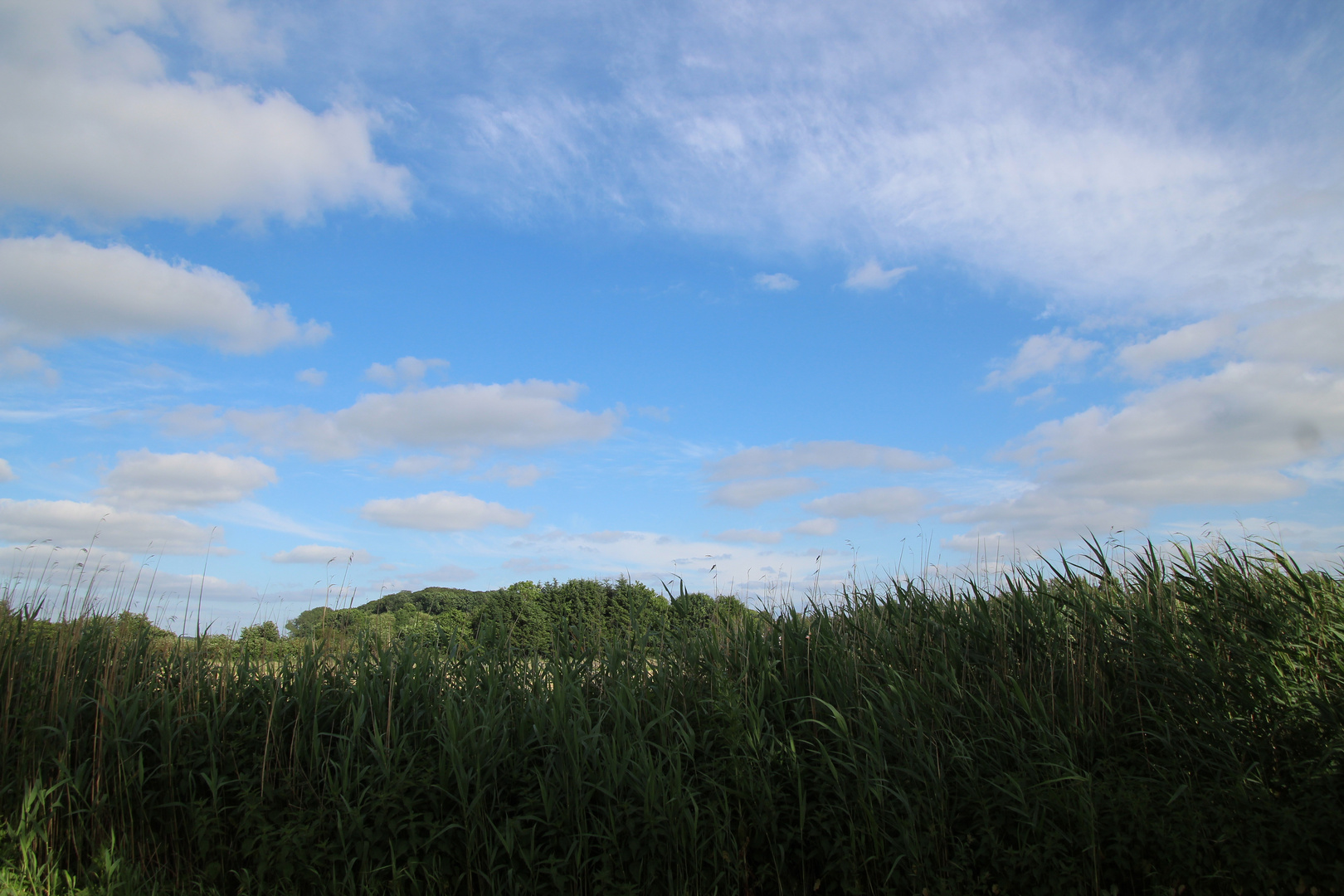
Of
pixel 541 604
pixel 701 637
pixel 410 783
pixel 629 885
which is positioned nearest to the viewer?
pixel 629 885

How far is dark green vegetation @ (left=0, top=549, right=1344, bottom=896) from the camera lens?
4195 millimetres

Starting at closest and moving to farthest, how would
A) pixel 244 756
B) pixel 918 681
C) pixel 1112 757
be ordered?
1. pixel 1112 757
2. pixel 244 756
3. pixel 918 681

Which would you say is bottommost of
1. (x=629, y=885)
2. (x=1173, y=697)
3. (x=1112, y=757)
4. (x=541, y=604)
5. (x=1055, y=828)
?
(x=629, y=885)

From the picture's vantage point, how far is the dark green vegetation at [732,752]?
4.20 meters

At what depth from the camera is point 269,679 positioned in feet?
18.3

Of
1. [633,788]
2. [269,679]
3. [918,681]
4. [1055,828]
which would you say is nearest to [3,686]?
[269,679]

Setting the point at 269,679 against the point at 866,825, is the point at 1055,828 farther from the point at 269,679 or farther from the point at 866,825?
the point at 269,679

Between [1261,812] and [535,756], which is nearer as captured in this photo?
[1261,812]

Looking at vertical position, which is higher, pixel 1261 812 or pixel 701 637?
pixel 701 637

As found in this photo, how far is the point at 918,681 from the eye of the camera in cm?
544

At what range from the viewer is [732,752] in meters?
4.46

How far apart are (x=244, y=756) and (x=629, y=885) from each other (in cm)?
290

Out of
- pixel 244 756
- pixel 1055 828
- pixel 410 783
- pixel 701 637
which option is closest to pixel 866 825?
pixel 1055 828

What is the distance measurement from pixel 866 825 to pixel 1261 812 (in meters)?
2.20
